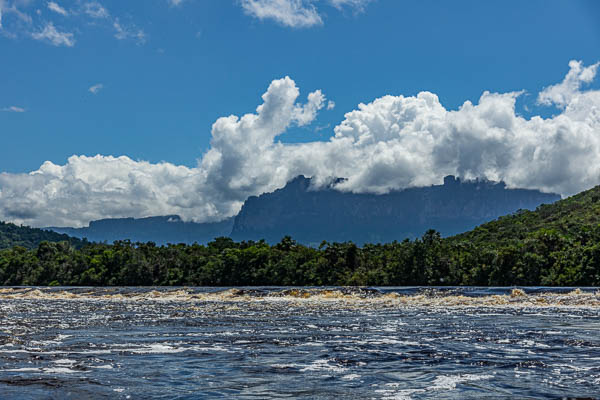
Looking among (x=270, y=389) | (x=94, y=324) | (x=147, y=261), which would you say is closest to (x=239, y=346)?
(x=270, y=389)

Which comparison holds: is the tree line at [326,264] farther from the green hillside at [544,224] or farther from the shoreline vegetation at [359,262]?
the green hillside at [544,224]

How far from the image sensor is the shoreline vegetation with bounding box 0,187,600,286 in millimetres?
96750

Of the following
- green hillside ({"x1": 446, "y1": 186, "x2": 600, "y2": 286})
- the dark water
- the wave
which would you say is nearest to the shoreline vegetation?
green hillside ({"x1": 446, "y1": 186, "x2": 600, "y2": 286})

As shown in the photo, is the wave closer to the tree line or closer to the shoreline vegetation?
the tree line

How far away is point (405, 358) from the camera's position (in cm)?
1916

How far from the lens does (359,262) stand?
410 ft

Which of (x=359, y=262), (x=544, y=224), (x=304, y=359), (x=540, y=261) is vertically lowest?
(x=304, y=359)

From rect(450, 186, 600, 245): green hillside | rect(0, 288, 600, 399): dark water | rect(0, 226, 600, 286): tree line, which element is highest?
rect(450, 186, 600, 245): green hillside

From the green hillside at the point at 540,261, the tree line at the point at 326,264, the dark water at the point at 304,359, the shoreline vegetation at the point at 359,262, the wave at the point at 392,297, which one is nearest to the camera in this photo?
the dark water at the point at 304,359

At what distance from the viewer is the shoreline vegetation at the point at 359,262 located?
317 feet

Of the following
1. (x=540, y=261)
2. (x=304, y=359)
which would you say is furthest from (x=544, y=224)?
(x=304, y=359)

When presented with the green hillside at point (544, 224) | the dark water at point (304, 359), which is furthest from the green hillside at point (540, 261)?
the dark water at point (304, 359)

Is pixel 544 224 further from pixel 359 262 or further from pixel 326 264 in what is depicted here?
pixel 326 264

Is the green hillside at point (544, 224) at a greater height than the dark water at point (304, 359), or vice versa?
the green hillside at point (544, 224)
